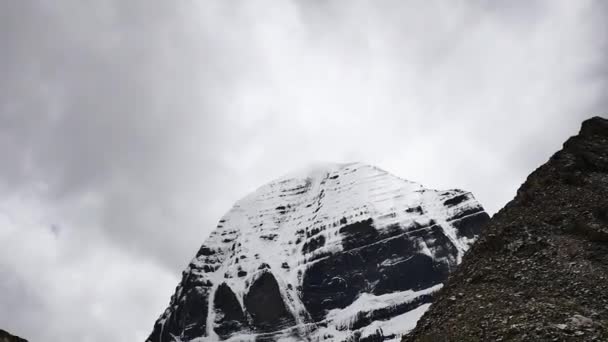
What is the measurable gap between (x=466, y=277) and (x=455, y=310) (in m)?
2.94

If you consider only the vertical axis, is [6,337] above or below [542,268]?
above

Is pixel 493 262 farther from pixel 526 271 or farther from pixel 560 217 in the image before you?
pixel 560 217

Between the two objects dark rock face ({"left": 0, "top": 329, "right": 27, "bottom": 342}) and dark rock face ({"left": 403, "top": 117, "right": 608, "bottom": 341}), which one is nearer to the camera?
dark rock face ({"left": 403, "top": 117, "right": 608, "bottom": 341})

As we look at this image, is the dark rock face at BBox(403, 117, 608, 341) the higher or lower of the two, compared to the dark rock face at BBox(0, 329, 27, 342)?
lower

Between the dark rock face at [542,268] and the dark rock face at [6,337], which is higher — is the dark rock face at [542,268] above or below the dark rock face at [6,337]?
below

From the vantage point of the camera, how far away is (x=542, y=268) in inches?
1090

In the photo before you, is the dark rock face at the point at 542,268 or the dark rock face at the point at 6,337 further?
the dark rock face at the point at 6,337

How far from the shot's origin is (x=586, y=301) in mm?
24969

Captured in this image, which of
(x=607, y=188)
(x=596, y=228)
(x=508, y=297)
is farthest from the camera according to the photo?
(x=607, y=188)

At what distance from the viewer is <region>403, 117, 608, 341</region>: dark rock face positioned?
79.3 ft

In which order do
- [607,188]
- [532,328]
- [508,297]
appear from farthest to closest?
[607,188] → [508,297] → [532,328]

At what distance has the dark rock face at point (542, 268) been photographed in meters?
24.2

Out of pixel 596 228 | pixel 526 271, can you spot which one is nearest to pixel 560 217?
pixel 596 228

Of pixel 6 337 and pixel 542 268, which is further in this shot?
pixel 6 337
